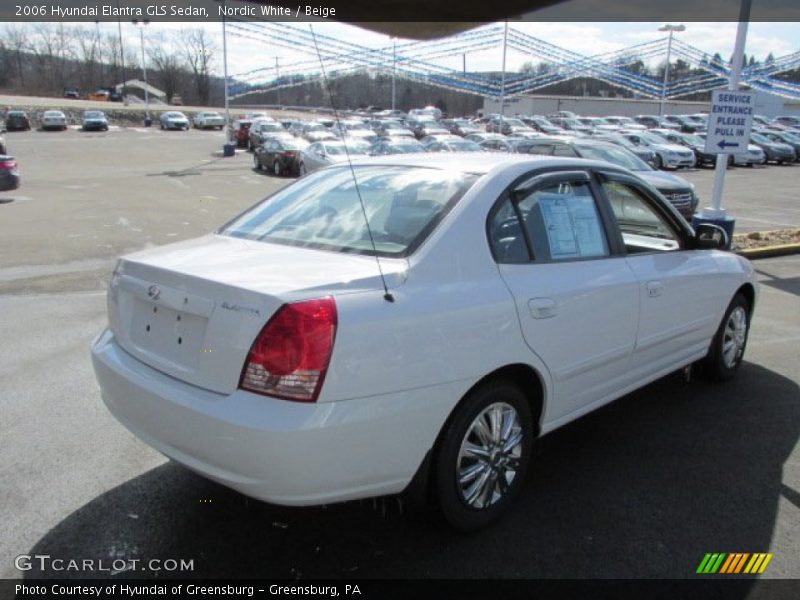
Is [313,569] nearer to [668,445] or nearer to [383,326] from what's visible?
[383,326]

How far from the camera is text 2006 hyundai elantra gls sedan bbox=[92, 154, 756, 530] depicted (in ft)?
7.84

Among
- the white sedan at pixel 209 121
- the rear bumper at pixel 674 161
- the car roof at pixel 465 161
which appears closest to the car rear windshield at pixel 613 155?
the car roof at pixel 465 161

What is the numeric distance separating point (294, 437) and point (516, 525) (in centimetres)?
132

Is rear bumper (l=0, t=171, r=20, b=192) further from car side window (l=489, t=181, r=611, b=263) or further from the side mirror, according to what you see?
the side mirror

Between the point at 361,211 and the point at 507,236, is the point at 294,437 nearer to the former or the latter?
the point at 361,211

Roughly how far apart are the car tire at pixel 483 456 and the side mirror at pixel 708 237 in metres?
2.07

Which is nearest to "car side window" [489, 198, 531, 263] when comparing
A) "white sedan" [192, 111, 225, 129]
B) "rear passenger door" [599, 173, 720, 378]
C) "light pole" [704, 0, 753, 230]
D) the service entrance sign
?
"rear passenger door" [599, 173, 720, 378]

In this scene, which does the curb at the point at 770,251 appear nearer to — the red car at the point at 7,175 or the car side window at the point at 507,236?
the car side window at the point at 507,236

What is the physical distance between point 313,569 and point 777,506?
2330 mm

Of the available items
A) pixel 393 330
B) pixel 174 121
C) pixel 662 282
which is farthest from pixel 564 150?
pixel 174 121

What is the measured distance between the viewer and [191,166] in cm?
2756

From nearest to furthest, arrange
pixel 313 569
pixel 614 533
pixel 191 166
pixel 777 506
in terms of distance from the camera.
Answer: pixel 313 569, pixel 614 533, pixel 777 506, pixel 191 166

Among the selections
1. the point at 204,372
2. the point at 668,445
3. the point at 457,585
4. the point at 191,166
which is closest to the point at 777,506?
the point at 668,445

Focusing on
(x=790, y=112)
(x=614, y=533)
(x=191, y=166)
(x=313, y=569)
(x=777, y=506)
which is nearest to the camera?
(x=313, y=569)
